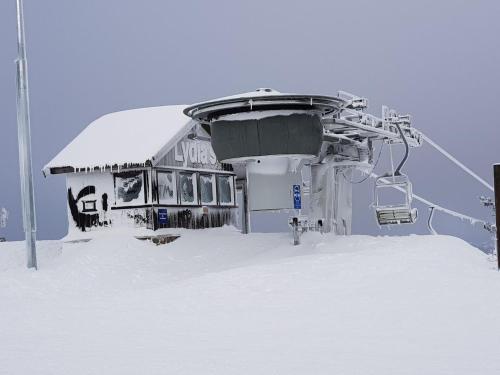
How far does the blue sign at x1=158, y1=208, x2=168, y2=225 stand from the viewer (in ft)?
98.0

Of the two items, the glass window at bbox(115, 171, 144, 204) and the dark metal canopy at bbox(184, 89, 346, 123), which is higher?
the dark metal canopy at bbox(184, 89, 346, 123)

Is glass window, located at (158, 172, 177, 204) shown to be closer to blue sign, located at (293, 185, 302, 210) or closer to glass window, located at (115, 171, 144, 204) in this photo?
glass window, located at (115, 171, 144, 204)

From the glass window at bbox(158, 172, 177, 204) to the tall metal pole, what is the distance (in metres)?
6.95

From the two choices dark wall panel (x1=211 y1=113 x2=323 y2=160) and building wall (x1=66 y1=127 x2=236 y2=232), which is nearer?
dark wall panel (x1=211 y1=113 x2=323 y2=160)

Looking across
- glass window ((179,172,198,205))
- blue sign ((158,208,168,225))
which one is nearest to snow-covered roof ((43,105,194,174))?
glass window ((179,172,198,205))

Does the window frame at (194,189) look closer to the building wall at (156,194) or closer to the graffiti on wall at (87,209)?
the building wall at (156,194)

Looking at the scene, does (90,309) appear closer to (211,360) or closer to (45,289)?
(45,289)

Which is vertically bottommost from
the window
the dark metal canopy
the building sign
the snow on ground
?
the snow on ground

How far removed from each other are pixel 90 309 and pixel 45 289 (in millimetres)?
5453

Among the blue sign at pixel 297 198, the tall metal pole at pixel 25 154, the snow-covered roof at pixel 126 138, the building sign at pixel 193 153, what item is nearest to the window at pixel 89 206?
the snow-covered roof at pixel 126 138

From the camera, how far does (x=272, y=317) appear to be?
13.6m

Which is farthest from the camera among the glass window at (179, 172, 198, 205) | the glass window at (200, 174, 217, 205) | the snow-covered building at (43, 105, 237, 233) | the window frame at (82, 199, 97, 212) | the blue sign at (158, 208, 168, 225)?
the glass window at (200, 174, 217, 205)

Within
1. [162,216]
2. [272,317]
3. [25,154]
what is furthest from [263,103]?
[272,317]

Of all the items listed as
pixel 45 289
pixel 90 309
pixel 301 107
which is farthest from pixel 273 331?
pixel 301 107
